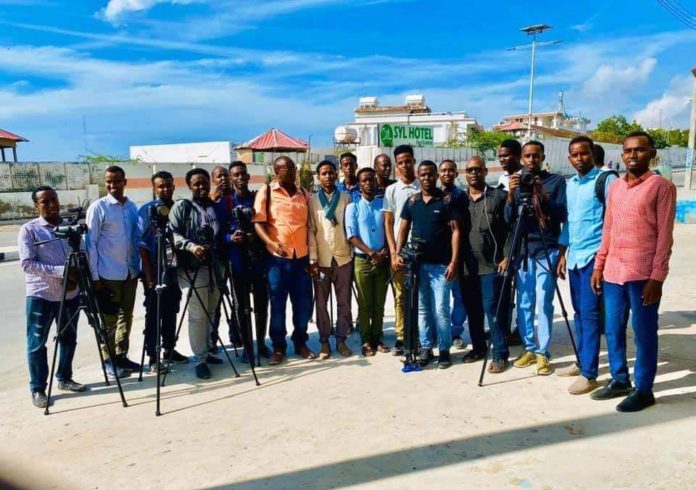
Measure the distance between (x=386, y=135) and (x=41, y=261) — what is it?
17684mm

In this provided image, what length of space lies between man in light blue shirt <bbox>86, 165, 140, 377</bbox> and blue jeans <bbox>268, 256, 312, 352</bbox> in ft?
4.04

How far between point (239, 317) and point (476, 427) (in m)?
2.30

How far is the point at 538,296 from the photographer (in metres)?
4.04

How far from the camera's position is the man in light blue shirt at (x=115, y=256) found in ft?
13.7

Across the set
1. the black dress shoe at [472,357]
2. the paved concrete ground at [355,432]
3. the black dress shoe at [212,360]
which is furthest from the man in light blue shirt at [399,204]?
the black dress shoe at [212,360]

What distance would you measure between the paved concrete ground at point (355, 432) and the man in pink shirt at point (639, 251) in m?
0.39

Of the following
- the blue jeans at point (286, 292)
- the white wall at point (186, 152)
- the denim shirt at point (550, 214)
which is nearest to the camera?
the denim shirt at point (550, 214)

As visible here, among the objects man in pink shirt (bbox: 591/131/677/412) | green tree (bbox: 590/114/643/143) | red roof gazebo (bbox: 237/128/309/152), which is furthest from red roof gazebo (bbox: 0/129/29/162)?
green tree (bbox: 590/114/643/143)


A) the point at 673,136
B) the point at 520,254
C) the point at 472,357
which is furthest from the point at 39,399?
the point at 673,136

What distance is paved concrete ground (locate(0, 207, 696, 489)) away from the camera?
104 inches

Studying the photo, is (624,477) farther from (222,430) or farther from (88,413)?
(88,413)

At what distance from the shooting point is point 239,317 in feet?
14.6

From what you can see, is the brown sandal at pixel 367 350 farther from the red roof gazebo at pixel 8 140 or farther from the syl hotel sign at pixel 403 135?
the red roof gazebo at pixel 8 140

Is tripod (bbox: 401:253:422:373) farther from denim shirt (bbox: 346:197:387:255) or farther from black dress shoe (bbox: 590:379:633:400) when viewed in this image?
black dress shoe (bbox: 590:379:633:400)
